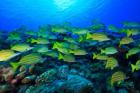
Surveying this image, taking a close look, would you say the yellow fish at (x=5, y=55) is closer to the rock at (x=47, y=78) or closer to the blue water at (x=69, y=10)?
the rock at (x=47, y=78)

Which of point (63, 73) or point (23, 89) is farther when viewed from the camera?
point (63, 73)

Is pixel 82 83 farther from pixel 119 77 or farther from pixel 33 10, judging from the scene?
pixel 33 10

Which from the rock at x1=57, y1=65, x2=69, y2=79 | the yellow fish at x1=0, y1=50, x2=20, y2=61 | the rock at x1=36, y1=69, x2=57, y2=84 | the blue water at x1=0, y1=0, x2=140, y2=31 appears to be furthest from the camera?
the blue water at x1=0, y1=0, x2=140, y2=31

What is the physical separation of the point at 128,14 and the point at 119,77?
32008 millimetres

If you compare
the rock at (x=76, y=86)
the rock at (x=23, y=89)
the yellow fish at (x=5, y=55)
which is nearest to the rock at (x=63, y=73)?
the rock at (x=76, y=86)

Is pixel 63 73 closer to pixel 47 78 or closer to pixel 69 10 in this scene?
pixel 47 78

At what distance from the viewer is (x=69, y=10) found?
36062 mm

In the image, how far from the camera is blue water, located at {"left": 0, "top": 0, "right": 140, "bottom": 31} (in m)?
33.7

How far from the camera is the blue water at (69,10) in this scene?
1325 inches

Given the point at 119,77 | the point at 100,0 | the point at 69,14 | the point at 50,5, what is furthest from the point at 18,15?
the point at 119,77

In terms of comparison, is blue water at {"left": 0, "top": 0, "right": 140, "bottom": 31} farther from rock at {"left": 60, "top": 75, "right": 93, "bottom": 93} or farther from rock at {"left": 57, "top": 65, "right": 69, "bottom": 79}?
rock at {"left": 60, "top": 75, "right": 93, "bottom": 93}

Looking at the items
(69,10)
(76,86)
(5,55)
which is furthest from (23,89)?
(69,10)

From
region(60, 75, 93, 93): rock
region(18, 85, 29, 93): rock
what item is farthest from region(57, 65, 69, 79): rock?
region(18, 85, 29, 93): rock

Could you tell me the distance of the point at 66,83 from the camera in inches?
205
